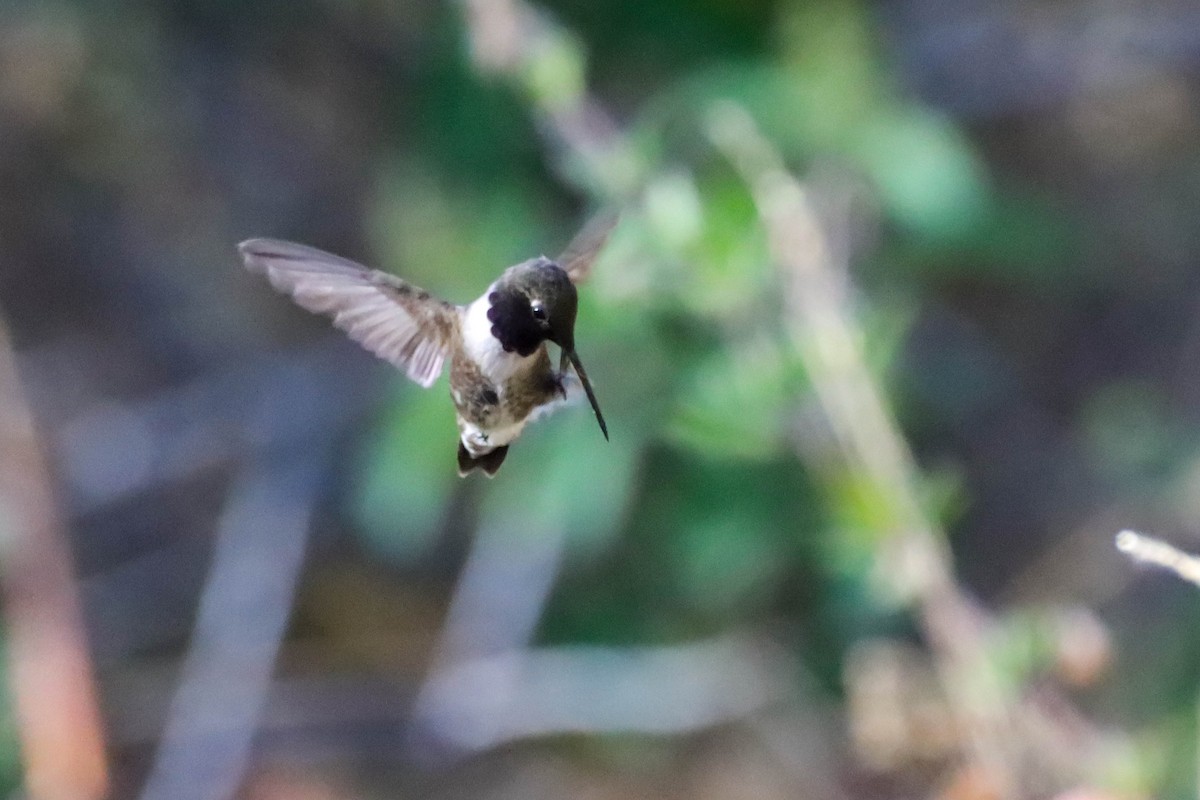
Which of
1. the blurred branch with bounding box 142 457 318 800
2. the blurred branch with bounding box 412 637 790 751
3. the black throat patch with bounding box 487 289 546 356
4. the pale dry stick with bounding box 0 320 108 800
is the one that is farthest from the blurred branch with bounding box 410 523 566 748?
the black throat patch with bounding box 487 289 546 356

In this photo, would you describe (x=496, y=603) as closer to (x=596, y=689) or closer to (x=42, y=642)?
(x=596, y=689)

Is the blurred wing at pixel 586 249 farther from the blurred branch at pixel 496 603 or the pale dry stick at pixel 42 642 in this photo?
the pale dry stick at pixel 42 642

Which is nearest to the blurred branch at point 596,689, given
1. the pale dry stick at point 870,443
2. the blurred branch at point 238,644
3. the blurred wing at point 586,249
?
the blurred branch at point 238,644

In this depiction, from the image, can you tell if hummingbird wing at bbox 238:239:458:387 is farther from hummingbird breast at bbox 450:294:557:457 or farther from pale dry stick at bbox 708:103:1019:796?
pale dry stick at bbox 708:103:1019:796

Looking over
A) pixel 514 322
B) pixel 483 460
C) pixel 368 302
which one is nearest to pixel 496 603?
pixel 483 460

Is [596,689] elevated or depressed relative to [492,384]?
elevated

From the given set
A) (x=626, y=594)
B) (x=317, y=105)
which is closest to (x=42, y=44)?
(x=317, y=105)

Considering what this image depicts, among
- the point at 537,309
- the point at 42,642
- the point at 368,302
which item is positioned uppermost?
the point at 42,642
